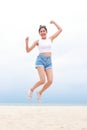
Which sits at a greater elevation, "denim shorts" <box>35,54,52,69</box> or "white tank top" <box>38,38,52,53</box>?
"white tank top" <box>38,38,52,53</box>

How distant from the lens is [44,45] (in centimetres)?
1515

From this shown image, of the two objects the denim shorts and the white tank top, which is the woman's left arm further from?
the denim shorts

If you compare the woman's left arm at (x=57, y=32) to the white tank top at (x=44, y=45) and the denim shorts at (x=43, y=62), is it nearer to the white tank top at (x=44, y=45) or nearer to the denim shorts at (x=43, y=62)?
the white tank top at (x=44, y=45)

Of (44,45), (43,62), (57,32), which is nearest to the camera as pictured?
(44,45)

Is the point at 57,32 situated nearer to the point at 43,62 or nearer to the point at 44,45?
the point at 44,45

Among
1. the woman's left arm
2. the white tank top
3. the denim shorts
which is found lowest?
the denim shorts

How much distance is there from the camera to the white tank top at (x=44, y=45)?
15.2m

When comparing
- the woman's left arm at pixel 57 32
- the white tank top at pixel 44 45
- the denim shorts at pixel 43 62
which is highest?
the woman's left arm at pixel 57 32

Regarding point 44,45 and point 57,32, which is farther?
point 57,32

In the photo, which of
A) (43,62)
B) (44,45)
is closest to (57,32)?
(44,45)

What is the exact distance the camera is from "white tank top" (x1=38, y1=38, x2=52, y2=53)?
15.2 m

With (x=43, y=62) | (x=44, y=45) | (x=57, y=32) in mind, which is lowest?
(x=43, y=62)
